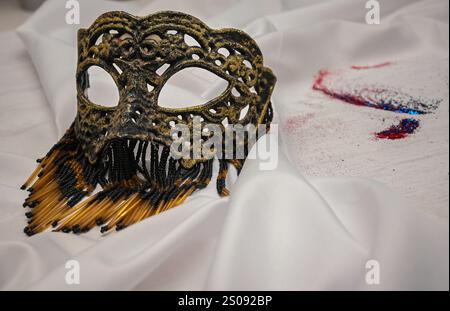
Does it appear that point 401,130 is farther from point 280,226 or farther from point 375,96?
point 280,226

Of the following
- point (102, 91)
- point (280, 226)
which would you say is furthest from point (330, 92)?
point (280, 226)

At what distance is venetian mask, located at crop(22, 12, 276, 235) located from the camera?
125 centimetres

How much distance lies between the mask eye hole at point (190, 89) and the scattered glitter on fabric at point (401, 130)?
514mm

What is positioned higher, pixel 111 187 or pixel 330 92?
pixel 330 92

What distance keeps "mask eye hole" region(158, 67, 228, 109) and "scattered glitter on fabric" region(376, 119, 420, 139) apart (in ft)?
1.69

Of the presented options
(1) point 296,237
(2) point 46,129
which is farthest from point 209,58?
(2) point 46,129

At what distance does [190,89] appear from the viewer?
1.75m

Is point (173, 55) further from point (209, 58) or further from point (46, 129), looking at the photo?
point (46, 129)

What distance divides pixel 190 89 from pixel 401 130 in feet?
2.13

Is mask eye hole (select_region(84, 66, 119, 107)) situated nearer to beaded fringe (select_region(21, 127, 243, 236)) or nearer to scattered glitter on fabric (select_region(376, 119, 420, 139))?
beaded fringe (select_region(21, 127, 243, 236))

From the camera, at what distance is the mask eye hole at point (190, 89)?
1669mm

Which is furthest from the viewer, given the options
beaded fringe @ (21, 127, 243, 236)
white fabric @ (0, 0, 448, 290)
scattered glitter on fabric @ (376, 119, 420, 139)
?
scattered glitter on fabric @ (376, 119, 420, 139)

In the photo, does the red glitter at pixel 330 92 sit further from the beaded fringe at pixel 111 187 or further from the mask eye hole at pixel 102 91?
the mask eye hole at pixel 102 91

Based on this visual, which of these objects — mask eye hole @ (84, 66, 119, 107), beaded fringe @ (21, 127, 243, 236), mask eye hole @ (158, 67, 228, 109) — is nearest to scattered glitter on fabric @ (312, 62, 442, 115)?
mask eye hole @ (158, 67, 228, 109)
